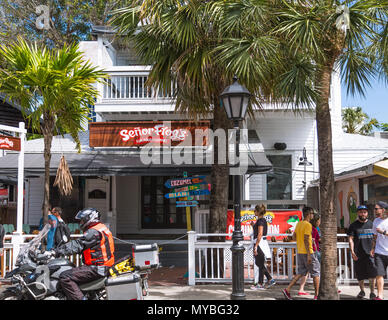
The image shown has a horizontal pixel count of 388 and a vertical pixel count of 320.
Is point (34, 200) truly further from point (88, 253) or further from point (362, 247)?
point (362, 247)

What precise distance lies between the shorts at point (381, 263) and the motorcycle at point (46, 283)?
4.35 metres

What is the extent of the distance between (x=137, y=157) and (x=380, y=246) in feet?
28.5

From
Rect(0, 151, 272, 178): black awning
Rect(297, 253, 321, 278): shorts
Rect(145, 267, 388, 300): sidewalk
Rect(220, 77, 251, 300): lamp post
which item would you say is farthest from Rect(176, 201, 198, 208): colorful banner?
Rect(220, 77, 251, 300): lamp post

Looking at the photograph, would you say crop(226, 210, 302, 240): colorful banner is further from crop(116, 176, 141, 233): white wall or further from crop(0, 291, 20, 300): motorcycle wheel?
crop(0, 291, 20, 300): motorcycle wheel

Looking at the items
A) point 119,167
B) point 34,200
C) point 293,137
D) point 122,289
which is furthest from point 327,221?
point 34,200

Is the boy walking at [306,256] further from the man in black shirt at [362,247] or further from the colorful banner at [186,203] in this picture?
the colorful banner at [186,203]

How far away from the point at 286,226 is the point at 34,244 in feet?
25.5

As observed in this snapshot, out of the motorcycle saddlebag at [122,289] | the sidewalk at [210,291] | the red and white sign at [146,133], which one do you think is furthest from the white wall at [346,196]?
the motorcycle saddlebag at [122,289]

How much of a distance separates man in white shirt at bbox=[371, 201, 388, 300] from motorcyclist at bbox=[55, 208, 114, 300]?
4680 mm

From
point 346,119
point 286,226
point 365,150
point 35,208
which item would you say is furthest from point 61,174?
point 346,119

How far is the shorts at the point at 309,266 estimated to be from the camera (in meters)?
7.87

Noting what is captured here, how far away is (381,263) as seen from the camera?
7703 mm
